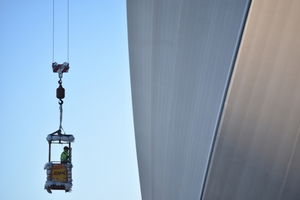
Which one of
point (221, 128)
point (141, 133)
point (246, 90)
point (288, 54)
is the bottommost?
point (141, 133)

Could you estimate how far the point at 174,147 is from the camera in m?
19.2

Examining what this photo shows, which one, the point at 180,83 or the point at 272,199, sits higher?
the point at 180,83

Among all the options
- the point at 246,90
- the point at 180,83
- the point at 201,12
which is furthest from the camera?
the point at 180,83

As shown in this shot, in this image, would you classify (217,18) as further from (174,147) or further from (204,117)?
(174,147)

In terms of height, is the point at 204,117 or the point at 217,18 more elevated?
the point at 217,18

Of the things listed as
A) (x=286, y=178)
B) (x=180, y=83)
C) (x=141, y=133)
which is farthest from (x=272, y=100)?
(x=141, y=133)

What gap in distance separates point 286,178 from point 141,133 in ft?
31.0

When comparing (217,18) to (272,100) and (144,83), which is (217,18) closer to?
(272,100)

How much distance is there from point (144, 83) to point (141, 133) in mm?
2220

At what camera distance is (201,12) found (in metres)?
16.4

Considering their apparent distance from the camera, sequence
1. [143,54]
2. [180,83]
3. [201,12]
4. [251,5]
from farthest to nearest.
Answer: [143,54] < [180,83] < [201,12] < [251,5]

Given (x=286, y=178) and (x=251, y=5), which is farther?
(x=286, y=178)

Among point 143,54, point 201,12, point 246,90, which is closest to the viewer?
point 246,90

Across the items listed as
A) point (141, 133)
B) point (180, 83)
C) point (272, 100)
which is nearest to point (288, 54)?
point (272, 100)
